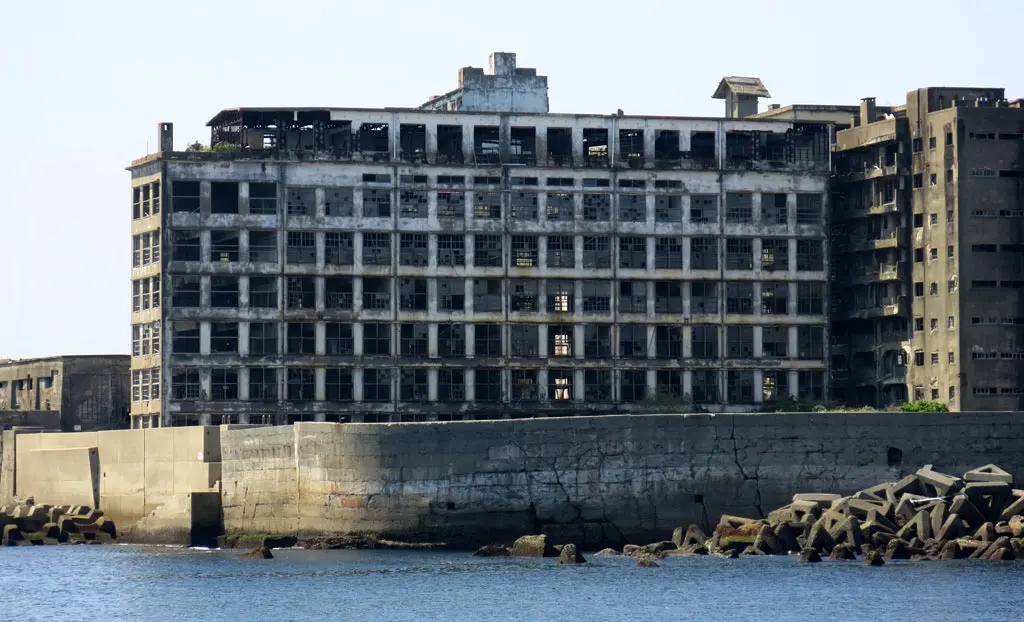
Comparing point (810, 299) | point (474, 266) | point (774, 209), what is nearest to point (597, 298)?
point (474, 266)

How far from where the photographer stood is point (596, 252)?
118688 mm

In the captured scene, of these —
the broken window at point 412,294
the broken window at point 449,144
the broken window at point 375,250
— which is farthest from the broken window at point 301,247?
the broken window at point 449,144

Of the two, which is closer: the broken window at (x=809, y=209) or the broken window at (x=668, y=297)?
the broken window at (x=668, y=297)

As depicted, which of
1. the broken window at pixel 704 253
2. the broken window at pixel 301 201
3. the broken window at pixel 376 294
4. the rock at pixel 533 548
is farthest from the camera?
the broken window at pixel 704 253

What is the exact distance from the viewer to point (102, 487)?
320 ft

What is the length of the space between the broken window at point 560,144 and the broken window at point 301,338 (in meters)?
16.3

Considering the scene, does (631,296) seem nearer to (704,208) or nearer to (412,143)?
(704,208)

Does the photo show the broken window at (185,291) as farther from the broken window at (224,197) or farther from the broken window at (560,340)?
the broken window at (560,340)

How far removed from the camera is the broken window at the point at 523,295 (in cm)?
11800

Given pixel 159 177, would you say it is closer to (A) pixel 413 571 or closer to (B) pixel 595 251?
(B) pixel 595 251

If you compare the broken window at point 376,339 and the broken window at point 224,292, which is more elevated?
the broken window at point 224,292

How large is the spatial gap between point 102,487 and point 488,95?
37.7 metres

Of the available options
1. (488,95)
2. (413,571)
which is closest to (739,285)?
(488,95)

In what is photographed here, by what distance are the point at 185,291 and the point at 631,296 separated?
24397mm
